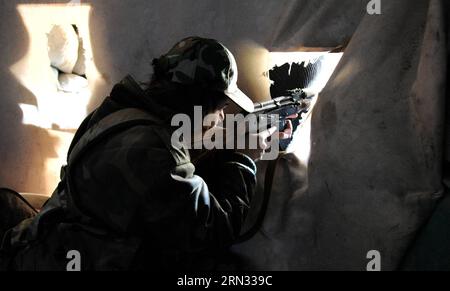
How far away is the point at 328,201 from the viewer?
1370 millimetres

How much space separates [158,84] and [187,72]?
0.36 ft

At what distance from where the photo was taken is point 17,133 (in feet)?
7.54

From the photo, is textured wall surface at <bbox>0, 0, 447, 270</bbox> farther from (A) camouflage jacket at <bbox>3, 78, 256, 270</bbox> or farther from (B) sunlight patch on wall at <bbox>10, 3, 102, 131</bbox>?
(B) sunlight patch on wall at <bbox>10, 3, 102, 131</bbox>

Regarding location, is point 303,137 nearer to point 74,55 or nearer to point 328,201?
point 328,201

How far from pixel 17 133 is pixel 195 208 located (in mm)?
1480

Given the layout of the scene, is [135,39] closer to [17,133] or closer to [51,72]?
[51,72]

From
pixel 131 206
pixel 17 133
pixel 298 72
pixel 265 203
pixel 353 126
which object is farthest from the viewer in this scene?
pixel 17 133

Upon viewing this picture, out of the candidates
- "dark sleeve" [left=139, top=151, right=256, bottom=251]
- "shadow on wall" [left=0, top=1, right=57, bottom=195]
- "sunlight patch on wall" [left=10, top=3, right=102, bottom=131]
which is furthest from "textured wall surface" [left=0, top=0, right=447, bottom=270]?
"shadow on wall" [left=0, top=1, right=57, bottom=195]

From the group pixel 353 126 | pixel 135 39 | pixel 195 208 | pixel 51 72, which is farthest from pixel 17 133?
pixel 353 126

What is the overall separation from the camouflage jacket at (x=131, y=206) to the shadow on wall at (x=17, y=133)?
0.94 meters

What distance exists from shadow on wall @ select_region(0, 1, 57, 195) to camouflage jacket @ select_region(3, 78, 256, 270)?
942 mm

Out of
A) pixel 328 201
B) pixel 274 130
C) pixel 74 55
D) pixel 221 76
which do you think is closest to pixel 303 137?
pixel 274 130

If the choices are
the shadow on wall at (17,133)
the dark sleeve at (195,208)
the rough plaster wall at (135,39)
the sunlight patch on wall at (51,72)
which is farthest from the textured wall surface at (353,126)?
the shadow on wall at (17,133)

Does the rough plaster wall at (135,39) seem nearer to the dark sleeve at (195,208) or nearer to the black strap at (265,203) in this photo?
the black strap at (265,203)
